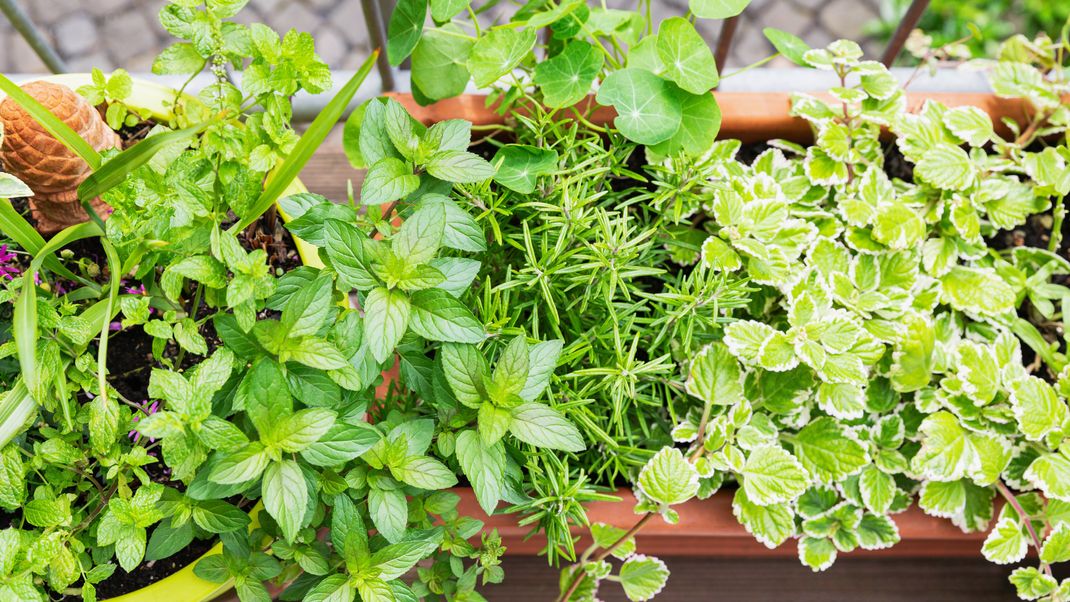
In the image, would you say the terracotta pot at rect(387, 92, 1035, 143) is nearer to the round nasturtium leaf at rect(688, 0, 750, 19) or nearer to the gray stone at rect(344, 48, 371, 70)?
the round nasturtium leaf at rect(688, 0, 750, 19)

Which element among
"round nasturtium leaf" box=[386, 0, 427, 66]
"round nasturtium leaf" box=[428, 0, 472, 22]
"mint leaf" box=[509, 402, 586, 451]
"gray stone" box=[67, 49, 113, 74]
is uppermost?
"round nasturtium leaf" box=[428, 0, 472, 22]

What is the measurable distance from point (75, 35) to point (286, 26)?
1.48ft

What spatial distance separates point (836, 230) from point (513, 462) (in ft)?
1.62

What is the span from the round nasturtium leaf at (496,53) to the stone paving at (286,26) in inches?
37.5

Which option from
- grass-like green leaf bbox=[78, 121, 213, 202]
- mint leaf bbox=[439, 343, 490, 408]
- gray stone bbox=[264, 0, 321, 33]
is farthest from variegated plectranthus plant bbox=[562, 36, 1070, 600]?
gray stone bbox=[264, 0, 321, 33]

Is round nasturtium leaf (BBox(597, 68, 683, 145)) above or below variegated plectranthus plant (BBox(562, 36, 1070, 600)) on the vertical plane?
above

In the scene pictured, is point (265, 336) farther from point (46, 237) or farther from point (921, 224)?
point (921, 224)

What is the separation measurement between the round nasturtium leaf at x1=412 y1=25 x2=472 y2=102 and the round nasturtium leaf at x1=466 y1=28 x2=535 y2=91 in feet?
0.22

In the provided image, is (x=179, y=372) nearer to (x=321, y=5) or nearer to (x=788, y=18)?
(x=321, y=5)

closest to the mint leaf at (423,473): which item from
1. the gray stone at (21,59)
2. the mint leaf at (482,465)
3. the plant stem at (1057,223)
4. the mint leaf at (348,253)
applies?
the mint leaf at (482,465)

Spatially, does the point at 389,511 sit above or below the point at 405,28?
below

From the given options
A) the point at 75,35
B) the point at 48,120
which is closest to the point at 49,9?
the point at 75,35

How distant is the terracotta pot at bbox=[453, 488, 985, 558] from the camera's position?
0.86 metres

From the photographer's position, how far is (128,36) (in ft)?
5.42
